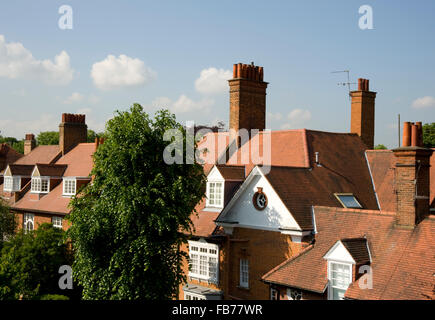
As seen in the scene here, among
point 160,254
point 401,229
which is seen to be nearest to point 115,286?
point 160,254

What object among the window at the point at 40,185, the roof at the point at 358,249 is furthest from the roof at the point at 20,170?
the roof at the point at 358,249

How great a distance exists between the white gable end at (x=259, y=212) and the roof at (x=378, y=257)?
62.5 inches

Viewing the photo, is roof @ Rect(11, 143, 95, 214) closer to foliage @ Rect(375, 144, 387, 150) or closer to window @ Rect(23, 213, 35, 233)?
window @ Rect(23, 213, 35, 233)

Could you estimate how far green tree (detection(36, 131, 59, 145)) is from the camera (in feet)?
347

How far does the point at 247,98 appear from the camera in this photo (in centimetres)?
3269

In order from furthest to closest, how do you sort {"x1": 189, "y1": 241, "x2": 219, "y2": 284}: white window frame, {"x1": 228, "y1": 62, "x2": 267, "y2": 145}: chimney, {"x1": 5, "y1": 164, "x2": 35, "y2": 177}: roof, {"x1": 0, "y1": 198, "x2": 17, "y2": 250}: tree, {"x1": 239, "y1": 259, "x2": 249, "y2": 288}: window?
{"x1": 5, "y1": 164, "x2": 35, "y2": 177}: roof → {"x1": 0, "y1": 198, "x2": 17, "y2": 250}: tree → {"x1": 228, "y1": 62, "x2": 267, "y2": 145}: chimney → {"x1": 189, "y1": 241, "x2": 219, "y2": 284}: white window frame → {"x1": 239, "y1": 259, "x2": 249, "y2": 288}: window

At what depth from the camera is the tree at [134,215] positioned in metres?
21.9

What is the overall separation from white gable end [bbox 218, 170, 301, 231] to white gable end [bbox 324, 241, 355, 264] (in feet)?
8.49

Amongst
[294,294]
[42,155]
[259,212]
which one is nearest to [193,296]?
[259,212]

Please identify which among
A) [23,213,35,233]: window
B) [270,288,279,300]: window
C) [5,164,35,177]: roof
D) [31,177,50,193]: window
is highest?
[5,164,35,177]: roof

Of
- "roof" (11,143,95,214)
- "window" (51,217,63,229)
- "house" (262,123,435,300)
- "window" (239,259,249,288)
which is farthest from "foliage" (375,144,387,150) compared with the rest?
"house" (262,123,435,300)

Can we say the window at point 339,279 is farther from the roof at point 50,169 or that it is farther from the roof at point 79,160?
the roof at point 50,169

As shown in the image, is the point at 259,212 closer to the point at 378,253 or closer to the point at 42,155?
the point at 378,253

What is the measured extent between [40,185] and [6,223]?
15.9 feet
